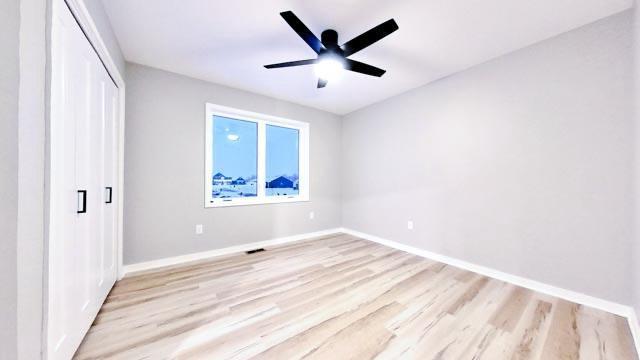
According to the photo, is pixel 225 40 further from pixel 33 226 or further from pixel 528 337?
pixel 528 337

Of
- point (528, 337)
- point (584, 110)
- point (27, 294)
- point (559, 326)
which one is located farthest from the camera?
point (584, 110)

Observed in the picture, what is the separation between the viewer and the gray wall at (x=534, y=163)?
5.77ft

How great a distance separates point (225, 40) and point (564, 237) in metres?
3.73

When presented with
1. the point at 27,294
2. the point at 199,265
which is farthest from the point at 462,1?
the point at 199,265

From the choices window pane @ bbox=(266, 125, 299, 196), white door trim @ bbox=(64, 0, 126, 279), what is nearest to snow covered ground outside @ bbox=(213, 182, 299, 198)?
window pane @ bbox=(266, 125, 299, 196)

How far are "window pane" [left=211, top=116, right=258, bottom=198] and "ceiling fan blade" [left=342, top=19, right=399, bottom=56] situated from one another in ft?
7.04

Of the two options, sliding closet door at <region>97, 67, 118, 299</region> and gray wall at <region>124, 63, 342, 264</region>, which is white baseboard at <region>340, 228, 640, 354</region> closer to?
gray wall at <region>124, 63, 342, 264</region>

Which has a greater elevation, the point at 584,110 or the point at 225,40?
the point at 225,40

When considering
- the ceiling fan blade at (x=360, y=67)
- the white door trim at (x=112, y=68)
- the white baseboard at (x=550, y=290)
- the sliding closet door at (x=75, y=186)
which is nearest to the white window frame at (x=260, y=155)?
the white door trim at (x=112, y=68)

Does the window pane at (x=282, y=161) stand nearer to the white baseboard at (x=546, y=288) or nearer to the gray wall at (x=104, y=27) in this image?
the gray wall at (x=104, y=27)

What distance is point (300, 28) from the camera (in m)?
1.59

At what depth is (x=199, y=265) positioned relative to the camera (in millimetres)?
2652

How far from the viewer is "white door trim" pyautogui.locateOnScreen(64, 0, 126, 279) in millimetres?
1293

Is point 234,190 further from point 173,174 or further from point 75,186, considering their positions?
point 75,186
